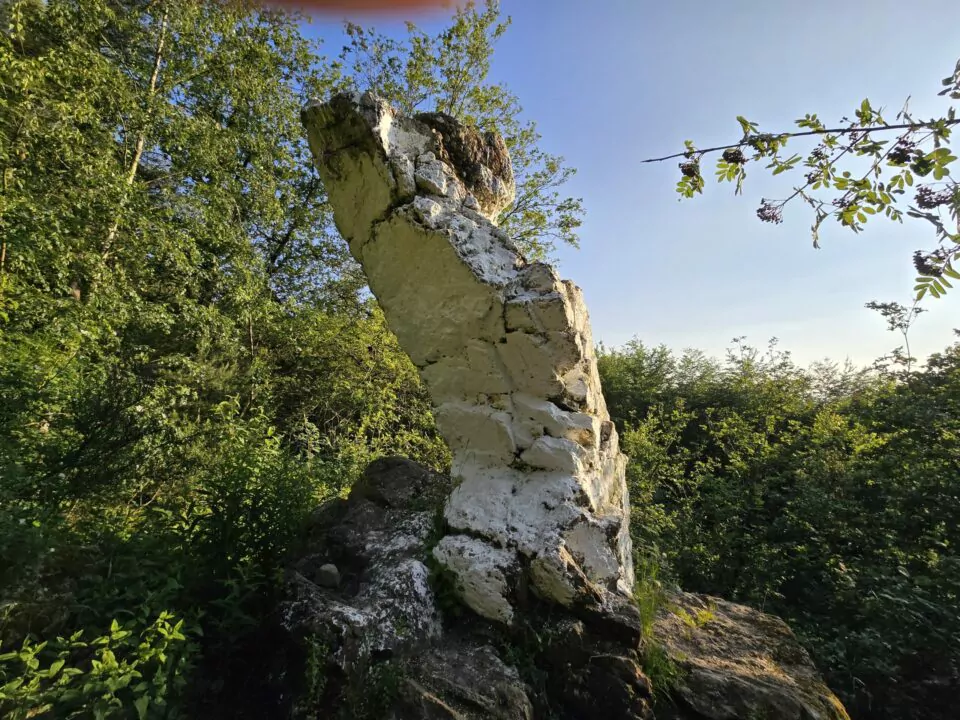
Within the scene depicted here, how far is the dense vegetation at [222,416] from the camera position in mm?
2352

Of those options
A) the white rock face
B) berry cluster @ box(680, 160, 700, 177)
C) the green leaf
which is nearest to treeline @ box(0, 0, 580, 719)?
the green leaf

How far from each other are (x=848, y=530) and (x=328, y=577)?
5.38 m

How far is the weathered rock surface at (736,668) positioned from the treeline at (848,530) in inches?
34.7

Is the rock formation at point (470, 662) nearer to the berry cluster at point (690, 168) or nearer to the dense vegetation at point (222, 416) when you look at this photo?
the dense vegetation at point (222, 416)

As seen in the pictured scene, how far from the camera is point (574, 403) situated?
126 inches

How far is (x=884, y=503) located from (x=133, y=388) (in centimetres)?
769

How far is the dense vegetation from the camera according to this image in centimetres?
235

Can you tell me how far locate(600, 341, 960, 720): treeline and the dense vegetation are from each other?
3cm

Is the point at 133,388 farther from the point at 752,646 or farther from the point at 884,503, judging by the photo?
the point at 884,503

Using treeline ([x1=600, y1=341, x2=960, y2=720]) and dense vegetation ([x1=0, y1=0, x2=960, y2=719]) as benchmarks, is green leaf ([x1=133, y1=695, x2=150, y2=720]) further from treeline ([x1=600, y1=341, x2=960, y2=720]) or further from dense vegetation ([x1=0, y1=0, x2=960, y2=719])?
treeline ([x1=600, y1=341, x2=960, y2=720])

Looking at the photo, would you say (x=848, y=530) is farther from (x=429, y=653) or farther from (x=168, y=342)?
(x=168, y=342)

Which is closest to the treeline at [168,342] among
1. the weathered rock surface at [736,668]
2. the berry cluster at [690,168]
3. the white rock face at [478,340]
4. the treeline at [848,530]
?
the white rock face at [478,340]

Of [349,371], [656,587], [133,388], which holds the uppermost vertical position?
[349,371]

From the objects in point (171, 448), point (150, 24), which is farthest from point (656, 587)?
point (150, 24)
